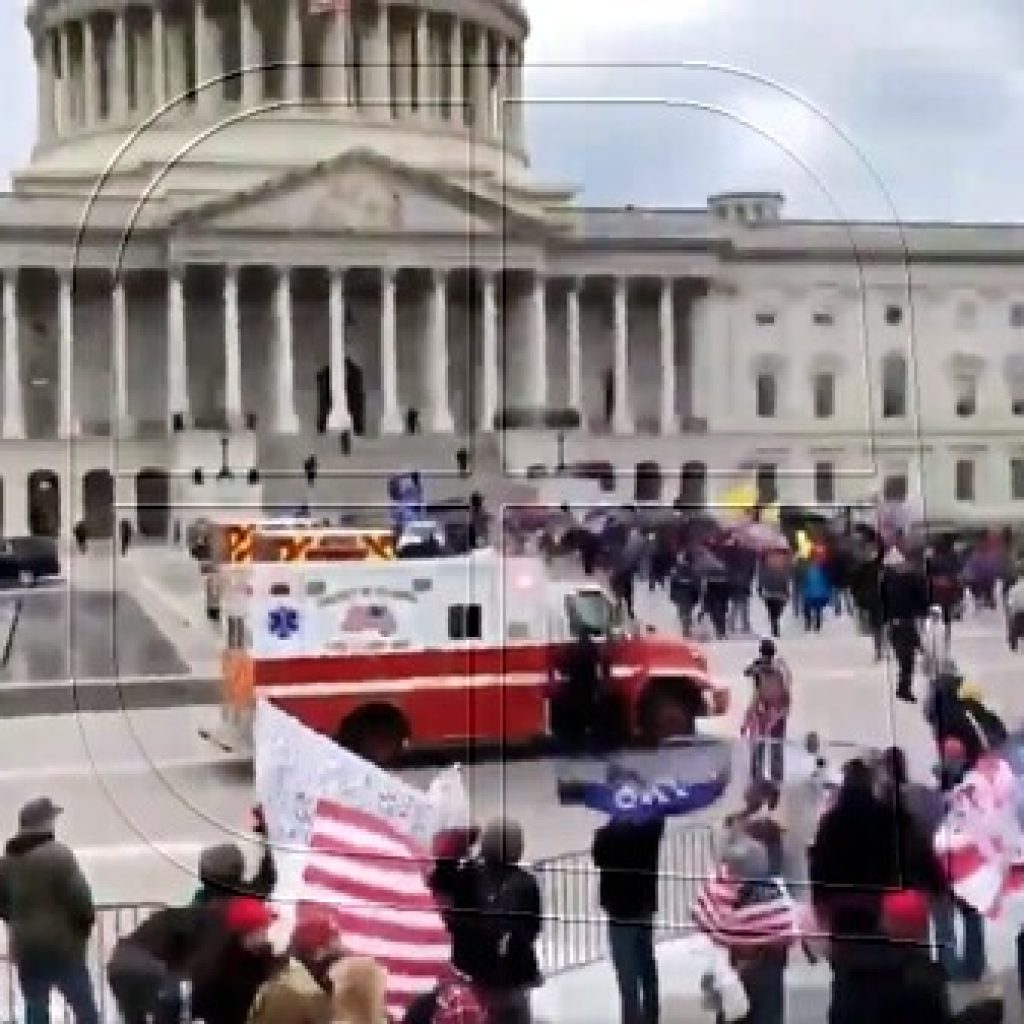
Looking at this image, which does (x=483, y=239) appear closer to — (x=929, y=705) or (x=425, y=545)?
(x=425, y=545)

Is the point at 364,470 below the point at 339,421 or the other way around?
below

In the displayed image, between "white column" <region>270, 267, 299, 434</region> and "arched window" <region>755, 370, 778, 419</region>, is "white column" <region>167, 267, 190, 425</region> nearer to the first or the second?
"white column" <region>270, 267, 299, 434</region>

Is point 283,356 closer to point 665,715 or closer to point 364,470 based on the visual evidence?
point 364,470

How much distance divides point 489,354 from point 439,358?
2.13ft

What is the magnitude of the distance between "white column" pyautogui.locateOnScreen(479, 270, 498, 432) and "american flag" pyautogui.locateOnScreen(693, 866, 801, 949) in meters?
1.74

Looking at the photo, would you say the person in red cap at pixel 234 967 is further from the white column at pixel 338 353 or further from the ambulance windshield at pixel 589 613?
the white column at pixel 338 353

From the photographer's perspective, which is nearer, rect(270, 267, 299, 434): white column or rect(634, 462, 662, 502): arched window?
rect(634, 462, 662, 502): arched window

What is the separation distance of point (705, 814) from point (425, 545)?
1.37 meters

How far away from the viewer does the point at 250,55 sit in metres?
7.21

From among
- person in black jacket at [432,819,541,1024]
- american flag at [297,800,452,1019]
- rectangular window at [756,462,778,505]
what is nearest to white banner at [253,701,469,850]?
american flag at [297,800,452,1019]

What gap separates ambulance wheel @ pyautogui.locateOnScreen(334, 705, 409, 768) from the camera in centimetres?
546

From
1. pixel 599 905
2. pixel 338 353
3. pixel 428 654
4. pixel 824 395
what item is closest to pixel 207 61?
pixel 338 353

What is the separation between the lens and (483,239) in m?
6.86

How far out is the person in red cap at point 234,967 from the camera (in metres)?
4.34
